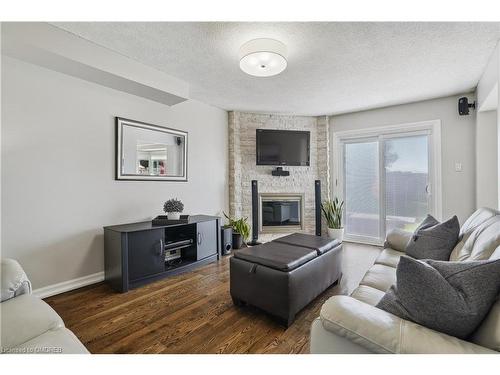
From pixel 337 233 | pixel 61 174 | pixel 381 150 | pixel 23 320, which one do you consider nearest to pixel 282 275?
pixel 23 320

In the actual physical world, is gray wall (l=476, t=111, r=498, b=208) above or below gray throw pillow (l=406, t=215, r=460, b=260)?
above

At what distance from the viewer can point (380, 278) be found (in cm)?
170

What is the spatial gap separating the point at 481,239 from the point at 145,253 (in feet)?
8.86

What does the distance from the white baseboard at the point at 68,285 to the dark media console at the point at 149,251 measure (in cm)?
11

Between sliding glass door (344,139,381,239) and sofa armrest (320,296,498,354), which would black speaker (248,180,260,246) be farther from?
sofa armrest (320,296,498,354)

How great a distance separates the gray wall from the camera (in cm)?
305

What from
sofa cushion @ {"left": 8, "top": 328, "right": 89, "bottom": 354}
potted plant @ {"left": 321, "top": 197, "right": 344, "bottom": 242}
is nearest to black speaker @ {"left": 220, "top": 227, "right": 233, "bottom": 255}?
potted plant @ {"left": 321, "top": 197, "right": 344, "bottom": 242}

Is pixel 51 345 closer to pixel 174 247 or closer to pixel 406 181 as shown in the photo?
pixel 174 247

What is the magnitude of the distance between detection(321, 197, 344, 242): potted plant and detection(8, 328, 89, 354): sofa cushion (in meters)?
3.92
